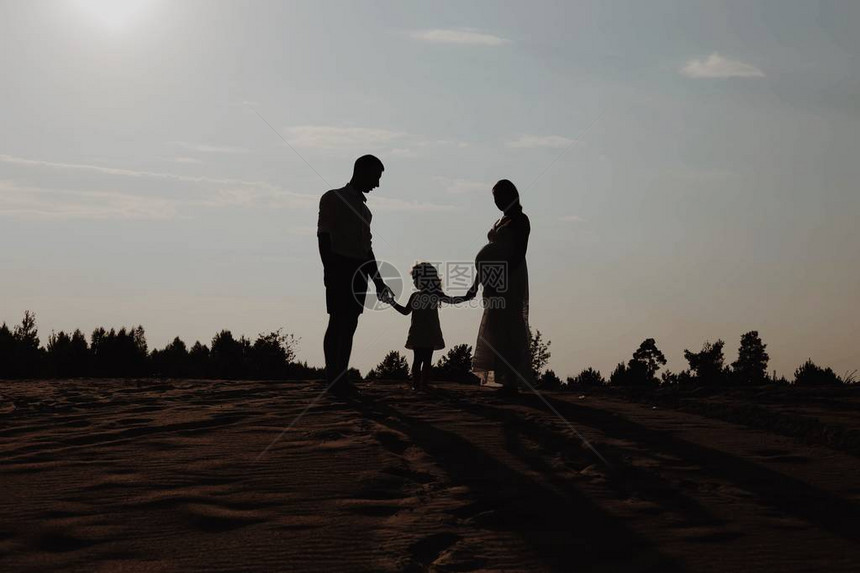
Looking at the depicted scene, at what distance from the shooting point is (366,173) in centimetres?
994

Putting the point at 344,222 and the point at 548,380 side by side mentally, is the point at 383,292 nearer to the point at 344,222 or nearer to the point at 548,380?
the point at 344,222

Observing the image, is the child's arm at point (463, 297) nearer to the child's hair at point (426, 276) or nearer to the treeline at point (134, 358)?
the child's hair at point (426, 276)

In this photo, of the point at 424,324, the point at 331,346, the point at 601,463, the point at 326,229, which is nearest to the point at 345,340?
the point at 331,346

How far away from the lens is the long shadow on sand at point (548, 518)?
367 centimetres

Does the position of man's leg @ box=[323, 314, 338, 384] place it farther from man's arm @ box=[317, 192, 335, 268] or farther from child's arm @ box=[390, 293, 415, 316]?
child's arm @ box=[390, 293, 415, 316]

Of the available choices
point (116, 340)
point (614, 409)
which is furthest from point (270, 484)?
point (116, 340)

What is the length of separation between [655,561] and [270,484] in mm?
2281

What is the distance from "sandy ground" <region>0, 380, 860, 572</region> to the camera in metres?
3.73

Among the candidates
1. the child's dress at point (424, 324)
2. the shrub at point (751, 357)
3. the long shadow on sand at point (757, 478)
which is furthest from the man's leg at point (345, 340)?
the shrub at point (751, 357)

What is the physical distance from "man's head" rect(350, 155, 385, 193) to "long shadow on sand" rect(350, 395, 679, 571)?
14.4 ft

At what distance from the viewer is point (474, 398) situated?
31.5ft

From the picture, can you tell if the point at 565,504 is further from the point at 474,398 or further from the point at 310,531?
the point at 474,398

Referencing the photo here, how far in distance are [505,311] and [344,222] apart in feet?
6.83

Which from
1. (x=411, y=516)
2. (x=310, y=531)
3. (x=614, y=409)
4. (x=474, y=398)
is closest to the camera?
(x=310, y=531)
